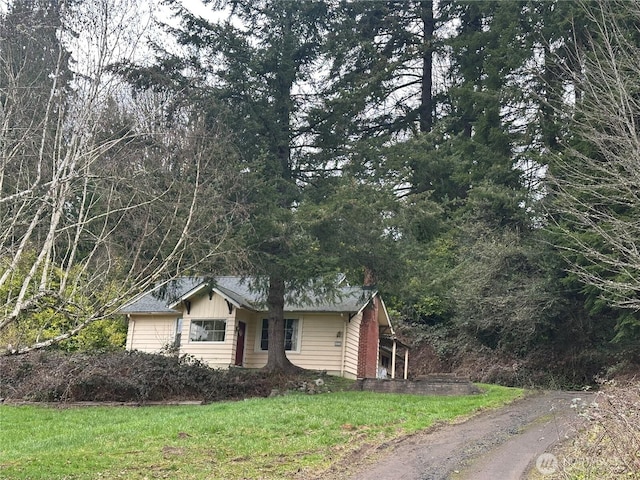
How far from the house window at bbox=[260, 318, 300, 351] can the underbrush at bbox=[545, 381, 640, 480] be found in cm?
1384

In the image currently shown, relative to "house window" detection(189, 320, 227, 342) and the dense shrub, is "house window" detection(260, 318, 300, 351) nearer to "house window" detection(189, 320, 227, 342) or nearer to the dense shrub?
"house window" detection(189, 320, 227, 342)

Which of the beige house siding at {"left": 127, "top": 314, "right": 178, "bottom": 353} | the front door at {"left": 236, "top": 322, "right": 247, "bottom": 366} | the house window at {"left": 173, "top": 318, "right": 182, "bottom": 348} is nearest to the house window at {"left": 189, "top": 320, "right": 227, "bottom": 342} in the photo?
the front door at {"left": 236, "top": 322, "right": 247, "bottom": 366}

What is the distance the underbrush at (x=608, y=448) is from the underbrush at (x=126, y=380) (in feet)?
33.5

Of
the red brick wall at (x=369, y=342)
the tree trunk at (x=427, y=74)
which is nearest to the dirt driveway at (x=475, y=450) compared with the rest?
the red brick wall at (x=369, y=342)

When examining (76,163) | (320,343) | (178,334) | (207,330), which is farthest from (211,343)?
(76,163)

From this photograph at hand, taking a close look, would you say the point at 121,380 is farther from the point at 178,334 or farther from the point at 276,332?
the point at 178,334

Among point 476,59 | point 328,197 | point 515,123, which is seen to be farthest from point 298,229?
point 476,59

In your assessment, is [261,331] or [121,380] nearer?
[121,380]

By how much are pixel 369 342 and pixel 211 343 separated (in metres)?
5.60

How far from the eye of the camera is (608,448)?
8.07 meters

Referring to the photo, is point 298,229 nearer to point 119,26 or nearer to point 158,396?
point 158,396

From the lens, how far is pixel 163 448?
9.96 metres

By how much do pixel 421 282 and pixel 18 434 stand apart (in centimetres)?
1141

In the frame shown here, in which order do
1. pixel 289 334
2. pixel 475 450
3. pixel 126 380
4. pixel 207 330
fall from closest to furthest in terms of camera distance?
pixel 475 450, pixel 126 380, pixel 289 334, pixel 207 330
